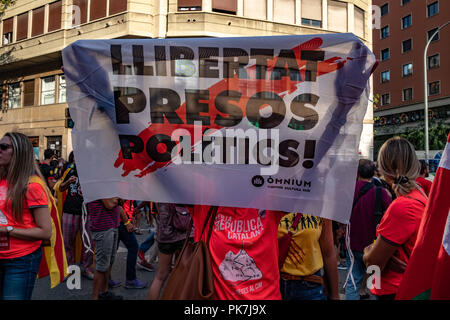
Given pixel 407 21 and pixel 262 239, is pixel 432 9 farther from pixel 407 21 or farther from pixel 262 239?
pixel 262 239

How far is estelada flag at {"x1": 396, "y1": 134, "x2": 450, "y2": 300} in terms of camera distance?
4.55ft

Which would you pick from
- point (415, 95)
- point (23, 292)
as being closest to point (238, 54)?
point (23, 292)

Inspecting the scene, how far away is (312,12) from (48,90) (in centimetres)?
1582

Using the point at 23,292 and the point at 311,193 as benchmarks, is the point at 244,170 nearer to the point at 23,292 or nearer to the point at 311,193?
the point at 311,193

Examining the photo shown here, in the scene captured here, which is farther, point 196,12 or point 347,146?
point 196,12

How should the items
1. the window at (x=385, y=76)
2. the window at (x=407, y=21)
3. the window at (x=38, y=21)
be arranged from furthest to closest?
1. the window at (x=385, y=76)
2. the window at (x=407, y=21)
3. the window at (x=38, y=21)

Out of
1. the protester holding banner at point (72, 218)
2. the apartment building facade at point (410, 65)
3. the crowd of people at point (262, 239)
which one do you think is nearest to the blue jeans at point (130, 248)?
the protester holding banner at point (72, 218)

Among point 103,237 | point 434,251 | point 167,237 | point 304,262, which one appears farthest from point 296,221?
point 103,237

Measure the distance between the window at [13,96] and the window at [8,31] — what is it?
8.74ft

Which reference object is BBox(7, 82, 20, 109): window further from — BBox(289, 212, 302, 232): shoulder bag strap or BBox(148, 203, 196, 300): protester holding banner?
BBox(289, 212, 302, 232): shoulder bag strap

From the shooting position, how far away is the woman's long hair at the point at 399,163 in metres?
2.24

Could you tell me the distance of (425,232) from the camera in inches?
59.6

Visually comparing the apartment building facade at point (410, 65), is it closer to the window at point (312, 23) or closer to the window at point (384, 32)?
the window at point (384, 32)
